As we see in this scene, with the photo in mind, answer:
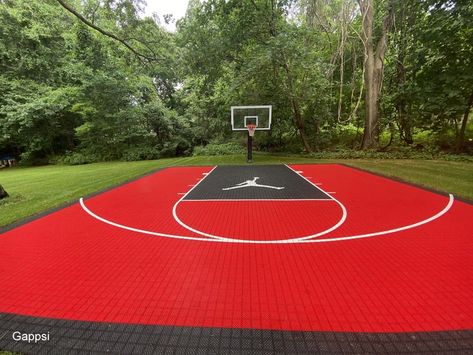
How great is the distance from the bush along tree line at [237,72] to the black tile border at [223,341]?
30.2ft

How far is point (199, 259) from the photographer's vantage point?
3.79 meters

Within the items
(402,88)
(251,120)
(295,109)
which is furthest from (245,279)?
(402,88)

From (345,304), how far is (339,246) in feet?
4.59

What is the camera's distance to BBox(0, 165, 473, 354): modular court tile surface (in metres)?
2.39

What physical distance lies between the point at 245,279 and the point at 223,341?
3.16 feet

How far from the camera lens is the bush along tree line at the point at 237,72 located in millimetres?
12344

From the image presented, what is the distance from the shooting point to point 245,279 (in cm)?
328

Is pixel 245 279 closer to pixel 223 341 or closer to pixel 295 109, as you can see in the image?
pixel 223 341

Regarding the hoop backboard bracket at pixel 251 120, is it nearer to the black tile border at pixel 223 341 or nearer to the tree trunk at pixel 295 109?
the tree trunk at pixel 295 109

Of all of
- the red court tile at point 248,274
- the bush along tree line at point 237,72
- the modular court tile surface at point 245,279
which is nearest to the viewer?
the modular court tile surface at point 245,279

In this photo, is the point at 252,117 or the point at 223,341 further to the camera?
the point at 252,117

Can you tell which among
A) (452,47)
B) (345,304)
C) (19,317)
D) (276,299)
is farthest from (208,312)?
(452,47)

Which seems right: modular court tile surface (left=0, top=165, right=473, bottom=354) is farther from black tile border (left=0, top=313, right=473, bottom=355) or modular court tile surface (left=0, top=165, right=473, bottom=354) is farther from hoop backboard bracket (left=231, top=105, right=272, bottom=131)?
hoop backboard bracket (left=231, top=105, right=272, bottom=131)

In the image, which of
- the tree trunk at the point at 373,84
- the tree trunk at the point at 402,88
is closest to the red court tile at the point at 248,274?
the tree trunk at the point at 373,84
